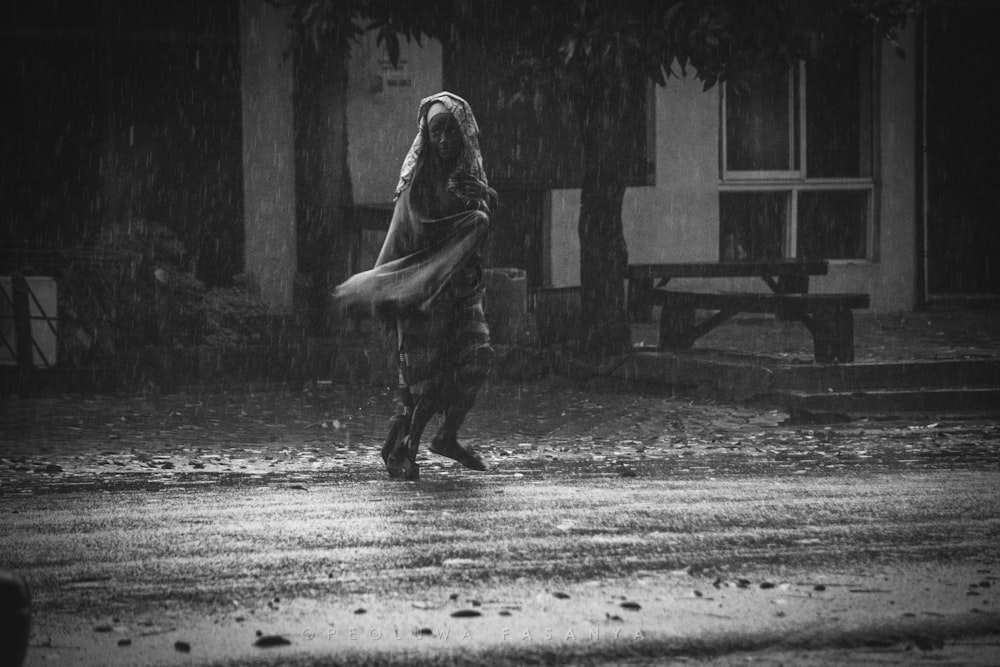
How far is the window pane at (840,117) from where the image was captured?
61.4 ft

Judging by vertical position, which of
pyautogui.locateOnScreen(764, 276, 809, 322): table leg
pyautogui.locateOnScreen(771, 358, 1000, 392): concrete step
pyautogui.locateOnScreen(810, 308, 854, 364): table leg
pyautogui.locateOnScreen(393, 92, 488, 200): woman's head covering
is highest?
pyautogui.locateOnScreen(393, 92, 488, 200): woman's head covering

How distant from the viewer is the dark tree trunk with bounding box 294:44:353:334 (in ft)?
55.1

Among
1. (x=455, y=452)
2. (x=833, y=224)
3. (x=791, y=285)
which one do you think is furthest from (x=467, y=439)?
(x=833, y=224)

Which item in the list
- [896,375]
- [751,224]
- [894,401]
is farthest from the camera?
[751,224]

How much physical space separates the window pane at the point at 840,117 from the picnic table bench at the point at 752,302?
17.3 feet

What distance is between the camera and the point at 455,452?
8289mm

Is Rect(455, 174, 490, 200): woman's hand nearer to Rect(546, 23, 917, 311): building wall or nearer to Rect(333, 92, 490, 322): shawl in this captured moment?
Rect(333, 92, 490, 322): shawl

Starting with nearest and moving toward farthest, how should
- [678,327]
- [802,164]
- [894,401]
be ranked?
[894,401] < [678,327] < [802,164]

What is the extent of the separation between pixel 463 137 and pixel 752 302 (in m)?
4.99

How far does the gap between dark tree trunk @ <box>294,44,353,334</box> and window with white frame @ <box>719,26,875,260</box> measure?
4966 mm

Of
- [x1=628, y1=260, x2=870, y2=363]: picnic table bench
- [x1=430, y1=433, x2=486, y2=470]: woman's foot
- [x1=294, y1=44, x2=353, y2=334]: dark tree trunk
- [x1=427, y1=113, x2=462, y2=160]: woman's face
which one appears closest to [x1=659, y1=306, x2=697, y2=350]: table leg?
[x1=628, y1=260, x2=870, y2=363]: picnic table bench

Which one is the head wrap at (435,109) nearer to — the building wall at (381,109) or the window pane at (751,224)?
the building wall at (381,109)

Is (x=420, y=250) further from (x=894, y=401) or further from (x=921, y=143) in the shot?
(x=921, y=143)

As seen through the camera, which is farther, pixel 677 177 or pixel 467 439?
pixel 677 177
